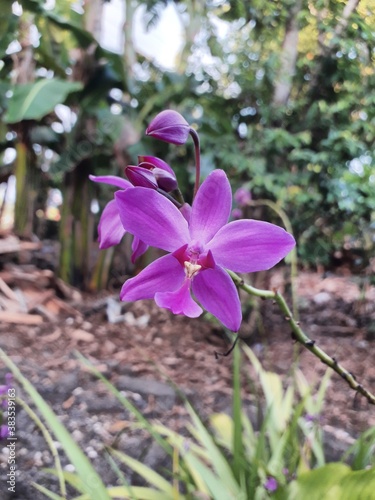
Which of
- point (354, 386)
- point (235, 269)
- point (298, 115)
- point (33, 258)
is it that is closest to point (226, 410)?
point (298, 115)

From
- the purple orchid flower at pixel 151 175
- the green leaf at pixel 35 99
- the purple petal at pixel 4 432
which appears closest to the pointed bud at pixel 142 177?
the purple orchid flower at pixel 151 175

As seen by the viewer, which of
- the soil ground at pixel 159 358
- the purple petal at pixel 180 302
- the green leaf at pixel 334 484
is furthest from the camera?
the soil ground at pixel 159 358

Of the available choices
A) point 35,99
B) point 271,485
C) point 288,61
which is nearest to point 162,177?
point 271,485

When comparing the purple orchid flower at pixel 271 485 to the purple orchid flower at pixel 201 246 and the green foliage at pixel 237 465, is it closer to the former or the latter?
the green foliage at pixel 237 465

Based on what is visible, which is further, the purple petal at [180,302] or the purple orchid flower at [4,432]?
the purple orchid flower at [4,432]

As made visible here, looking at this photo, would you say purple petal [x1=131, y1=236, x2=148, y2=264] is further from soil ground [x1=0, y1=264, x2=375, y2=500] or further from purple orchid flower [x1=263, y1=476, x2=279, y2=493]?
soil ground [x1=0, y1=264, x2=375, y2=500]

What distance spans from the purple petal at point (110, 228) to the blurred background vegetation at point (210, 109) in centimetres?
32

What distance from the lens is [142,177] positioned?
0.24 meters

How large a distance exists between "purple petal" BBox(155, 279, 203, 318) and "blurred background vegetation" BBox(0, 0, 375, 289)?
1.15ft

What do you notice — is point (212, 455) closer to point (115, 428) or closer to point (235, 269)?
point (115, 428)

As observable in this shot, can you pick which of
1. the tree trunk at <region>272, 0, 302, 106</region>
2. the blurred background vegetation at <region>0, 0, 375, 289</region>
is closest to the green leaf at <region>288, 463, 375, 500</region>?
the blurred background vegetation at <region>0, 0, 375, 289</region>

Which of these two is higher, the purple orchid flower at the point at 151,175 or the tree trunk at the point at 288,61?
the tree trunk at the point at 288,61

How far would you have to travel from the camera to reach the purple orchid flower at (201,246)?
0.77 feet

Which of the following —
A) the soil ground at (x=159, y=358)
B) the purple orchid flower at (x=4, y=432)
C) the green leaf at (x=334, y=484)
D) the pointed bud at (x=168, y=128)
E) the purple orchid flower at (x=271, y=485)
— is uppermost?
the pointed bud at (x=168, y=128)
